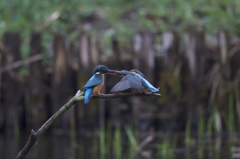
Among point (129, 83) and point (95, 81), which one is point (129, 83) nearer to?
point (129, 83)

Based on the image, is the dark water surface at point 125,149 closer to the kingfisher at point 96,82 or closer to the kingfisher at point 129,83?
the kingfisher at point 96,82

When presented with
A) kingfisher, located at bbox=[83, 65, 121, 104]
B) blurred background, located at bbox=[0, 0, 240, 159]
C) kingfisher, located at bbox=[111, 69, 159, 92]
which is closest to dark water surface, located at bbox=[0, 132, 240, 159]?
blurred background, located at bbox=[0, 0, 240, 159]

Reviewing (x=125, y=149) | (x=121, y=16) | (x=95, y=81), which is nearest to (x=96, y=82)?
(x=95, y=81)

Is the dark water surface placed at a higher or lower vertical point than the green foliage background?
lower

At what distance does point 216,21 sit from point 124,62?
2.53m

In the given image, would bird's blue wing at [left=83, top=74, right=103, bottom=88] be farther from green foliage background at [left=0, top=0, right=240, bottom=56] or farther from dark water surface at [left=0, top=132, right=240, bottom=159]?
green foliage background at [left=0, top=0, right=240, bottom=56]

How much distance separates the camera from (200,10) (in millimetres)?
7547

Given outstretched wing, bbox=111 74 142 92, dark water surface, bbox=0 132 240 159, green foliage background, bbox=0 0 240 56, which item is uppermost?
green foliage background, bbox=0 0 240 56

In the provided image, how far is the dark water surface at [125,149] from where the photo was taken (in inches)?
177

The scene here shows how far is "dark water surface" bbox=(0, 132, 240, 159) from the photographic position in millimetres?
4484

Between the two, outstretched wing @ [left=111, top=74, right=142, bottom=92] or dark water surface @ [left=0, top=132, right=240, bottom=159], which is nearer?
outstretched wing @ [left=111, top=74, right=142, bottom=92]

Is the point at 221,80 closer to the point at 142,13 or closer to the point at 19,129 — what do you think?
the point at 142,13

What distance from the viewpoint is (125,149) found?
491 centimetres

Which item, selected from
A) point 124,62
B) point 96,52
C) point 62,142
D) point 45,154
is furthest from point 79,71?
point 45,154
